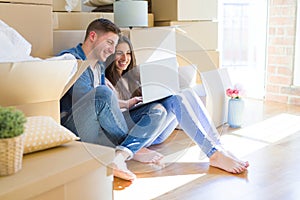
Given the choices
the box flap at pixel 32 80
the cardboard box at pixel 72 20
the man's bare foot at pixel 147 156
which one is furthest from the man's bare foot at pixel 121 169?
the cardboard box at pixel 72 20

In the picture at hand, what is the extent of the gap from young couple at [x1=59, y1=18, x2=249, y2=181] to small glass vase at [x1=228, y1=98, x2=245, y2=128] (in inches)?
26.3

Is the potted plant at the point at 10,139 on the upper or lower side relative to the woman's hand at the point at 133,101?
upper

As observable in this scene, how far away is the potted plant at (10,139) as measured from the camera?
0.93 m

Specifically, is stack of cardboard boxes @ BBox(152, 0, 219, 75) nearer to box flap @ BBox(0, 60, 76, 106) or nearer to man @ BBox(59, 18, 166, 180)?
man @ BBox(59, 18, 166, 180)

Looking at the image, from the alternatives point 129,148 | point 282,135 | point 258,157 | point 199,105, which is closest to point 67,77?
point 129,148

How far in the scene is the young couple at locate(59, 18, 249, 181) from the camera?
5.52ft

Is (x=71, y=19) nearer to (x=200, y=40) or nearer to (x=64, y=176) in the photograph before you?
(x=200, y=40)

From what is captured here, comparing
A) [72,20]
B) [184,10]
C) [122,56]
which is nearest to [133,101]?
[122,56]

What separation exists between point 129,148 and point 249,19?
8.06 ft

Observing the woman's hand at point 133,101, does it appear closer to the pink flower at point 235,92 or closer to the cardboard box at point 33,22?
the cardboard box at point 33,22

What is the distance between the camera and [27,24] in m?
1.57

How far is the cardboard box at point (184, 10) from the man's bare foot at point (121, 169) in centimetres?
137

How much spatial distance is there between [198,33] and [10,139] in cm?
217

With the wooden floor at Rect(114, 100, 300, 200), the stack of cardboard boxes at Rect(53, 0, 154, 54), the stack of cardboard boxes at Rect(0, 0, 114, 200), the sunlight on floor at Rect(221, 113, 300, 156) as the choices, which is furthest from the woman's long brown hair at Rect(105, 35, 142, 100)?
the sunlight on floor at Rect(221, 113, 300, 156)
